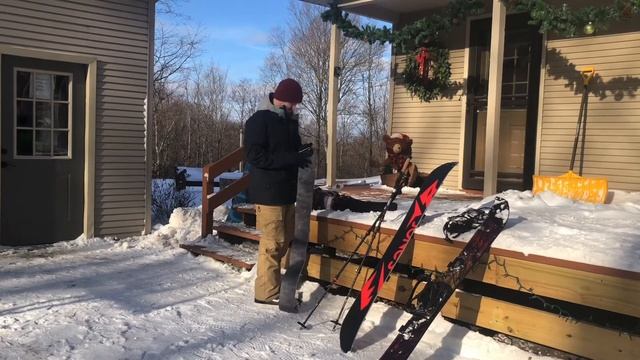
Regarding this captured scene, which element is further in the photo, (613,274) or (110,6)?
(110,6)

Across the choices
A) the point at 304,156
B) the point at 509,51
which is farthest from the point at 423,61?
the point at 304,156

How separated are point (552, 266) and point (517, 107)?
406 centimetres

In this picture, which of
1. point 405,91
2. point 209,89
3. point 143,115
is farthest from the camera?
point 209,89

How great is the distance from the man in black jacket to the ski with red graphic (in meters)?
0.95

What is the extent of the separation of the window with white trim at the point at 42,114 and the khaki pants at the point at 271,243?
11.1 feet

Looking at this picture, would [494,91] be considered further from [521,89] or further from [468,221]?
[468,221]

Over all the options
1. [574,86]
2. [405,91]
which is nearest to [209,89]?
[405,91]

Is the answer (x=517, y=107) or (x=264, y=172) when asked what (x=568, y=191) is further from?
(x=264, y=172)

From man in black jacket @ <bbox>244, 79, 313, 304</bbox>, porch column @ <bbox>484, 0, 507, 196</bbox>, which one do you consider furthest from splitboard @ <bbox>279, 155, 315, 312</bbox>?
porch column @ <bbox>484, 0, 507, 196</bbox>

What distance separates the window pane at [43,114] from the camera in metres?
6.25

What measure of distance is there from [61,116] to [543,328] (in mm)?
5545

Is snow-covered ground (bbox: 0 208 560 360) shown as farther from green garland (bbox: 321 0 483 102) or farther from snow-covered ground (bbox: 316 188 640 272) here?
green garland (bbox: 321 0 483 102)

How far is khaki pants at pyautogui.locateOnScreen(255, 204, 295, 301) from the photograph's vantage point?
4.18 m

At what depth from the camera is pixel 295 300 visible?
4195mm
